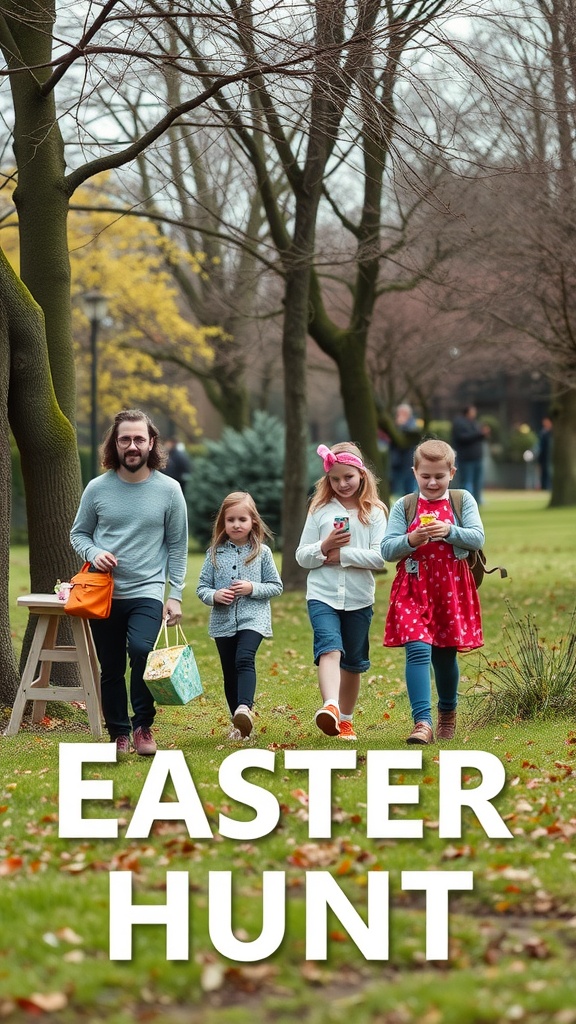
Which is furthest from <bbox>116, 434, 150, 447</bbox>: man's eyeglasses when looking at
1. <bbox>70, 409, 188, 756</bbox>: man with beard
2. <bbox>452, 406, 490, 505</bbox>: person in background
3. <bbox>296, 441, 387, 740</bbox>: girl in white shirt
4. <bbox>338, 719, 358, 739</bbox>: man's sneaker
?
<bbox>452, 406, 490, 505</bbox>: person in background

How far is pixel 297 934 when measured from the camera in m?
4.26

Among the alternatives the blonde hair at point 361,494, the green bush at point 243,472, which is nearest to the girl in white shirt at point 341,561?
the blonde hair at point 361,494

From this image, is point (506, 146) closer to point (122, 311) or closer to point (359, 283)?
point (359, 283)

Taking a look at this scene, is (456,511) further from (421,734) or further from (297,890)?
(297,890)

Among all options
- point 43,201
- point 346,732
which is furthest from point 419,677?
point 43,201

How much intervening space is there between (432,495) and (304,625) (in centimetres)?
634

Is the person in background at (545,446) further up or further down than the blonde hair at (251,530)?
further up

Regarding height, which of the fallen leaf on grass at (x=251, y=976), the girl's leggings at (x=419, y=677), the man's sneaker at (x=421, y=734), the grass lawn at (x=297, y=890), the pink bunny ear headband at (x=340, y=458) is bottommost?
the fallen leaf on grass at (x=251, y=976)

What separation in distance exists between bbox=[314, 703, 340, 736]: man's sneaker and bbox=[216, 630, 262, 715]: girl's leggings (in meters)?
0.55

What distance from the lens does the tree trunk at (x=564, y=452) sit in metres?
31.2

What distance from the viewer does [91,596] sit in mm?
7109

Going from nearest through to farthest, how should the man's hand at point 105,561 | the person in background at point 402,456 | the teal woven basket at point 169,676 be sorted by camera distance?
the teal woven basket at point 169,676 < the man's hand at point 105,561 < the person in background at point 402,456

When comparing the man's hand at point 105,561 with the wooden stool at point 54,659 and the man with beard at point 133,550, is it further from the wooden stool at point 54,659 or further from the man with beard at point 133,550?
the wooden stool at point 54,659

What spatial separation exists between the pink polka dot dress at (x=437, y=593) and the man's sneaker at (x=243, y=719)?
835mm
